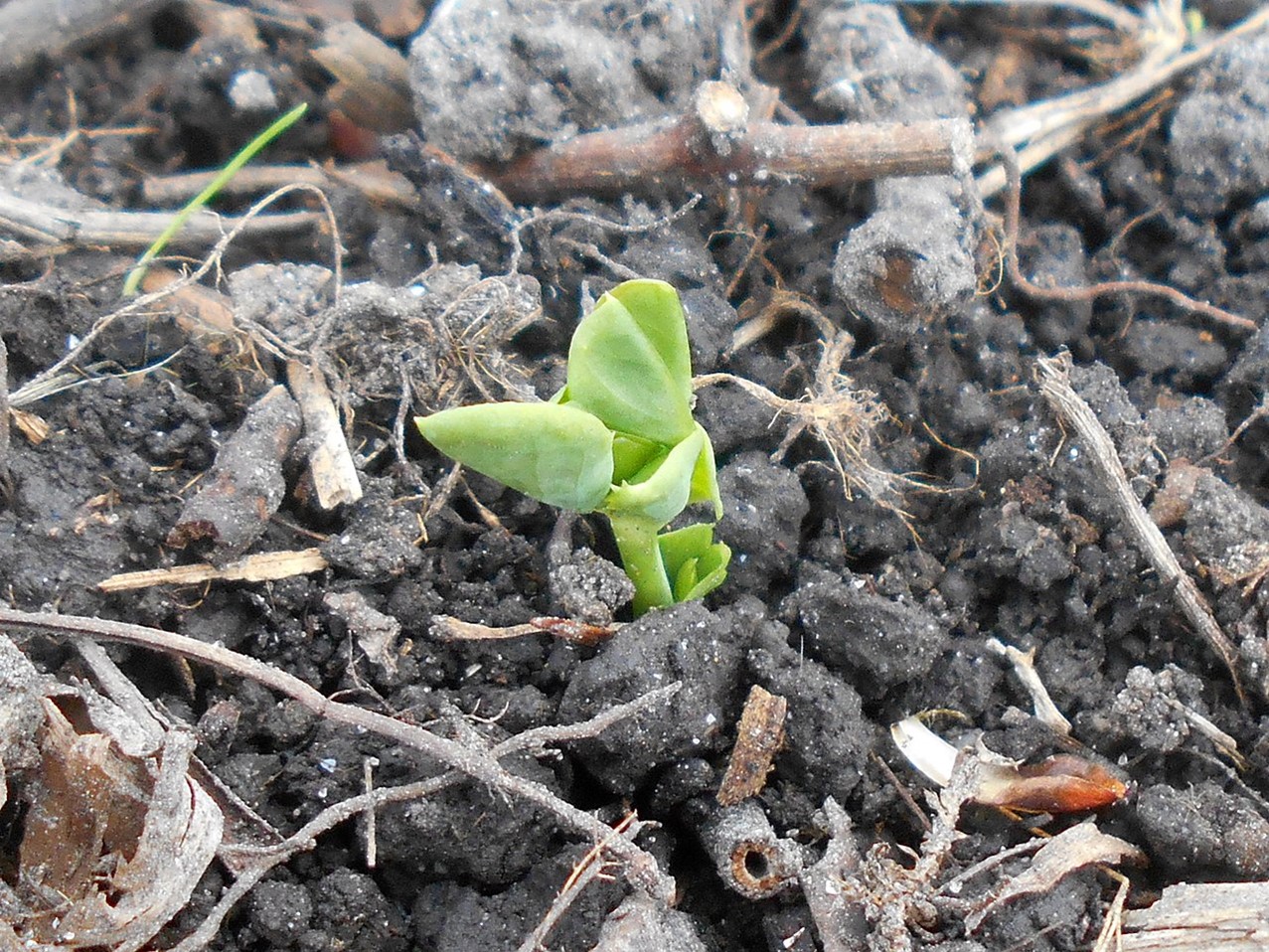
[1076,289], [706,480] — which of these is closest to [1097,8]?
[1076,289]

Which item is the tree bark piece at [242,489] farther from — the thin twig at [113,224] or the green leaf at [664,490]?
the green leaf at [664,490]

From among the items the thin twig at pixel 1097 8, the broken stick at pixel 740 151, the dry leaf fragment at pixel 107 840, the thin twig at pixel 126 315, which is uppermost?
the thin twig at pixel 1097 8

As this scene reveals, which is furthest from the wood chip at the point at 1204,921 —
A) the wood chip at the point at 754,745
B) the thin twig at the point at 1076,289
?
the thin twig at the point at 1076,289

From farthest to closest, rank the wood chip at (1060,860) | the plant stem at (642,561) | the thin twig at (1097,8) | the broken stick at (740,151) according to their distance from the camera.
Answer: the thin twig at (1097,8)
the broken stick at (740,151)
the plant stem at (642,561)
the wood chip at (1060,860)

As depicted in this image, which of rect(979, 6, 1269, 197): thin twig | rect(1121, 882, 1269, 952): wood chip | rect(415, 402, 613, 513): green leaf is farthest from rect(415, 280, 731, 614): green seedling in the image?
rect(979, 6, 1269, 197): thin twig

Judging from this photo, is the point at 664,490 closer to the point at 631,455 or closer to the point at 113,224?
the point at 631,455

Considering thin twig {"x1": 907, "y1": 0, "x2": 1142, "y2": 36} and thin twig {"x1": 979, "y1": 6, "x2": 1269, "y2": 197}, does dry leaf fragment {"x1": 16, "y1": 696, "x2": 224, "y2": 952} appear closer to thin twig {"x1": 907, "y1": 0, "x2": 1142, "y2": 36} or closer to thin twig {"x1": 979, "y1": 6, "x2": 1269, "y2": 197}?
thin twig {"x1": 979, "y1": 6, "x2": 1269, "y2": 197}
